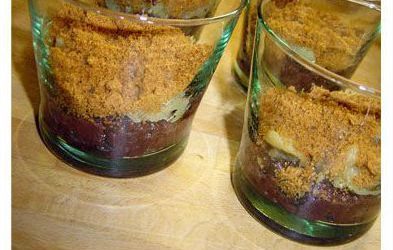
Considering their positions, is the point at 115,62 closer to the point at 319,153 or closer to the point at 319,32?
the point at 319,153

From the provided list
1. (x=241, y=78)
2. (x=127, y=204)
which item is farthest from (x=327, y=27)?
(x=127, y=204)

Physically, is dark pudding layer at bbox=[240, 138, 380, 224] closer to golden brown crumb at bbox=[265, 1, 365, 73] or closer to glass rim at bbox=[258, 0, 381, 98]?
glass rim at bbox=[258, 0, 381, 98]

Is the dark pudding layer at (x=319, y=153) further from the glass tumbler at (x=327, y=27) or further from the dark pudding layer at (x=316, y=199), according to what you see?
the glass tumbler at (x=327, y=27)

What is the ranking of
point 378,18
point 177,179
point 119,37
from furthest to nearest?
point 378,18 < point 177,179 < point 119,37

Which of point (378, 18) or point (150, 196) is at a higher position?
point (378, 18)

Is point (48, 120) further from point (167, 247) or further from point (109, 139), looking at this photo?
point (167, 247)

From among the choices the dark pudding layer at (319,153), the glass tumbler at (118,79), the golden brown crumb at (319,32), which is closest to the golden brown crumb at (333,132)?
the dark pudding layer at (319,153)

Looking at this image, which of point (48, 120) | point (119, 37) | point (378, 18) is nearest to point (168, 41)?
point (119, 37)

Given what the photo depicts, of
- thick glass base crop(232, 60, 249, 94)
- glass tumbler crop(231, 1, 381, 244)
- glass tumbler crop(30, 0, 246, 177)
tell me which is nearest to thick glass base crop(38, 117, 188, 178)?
glass tumbler crop(30, 0, 246, 177)
